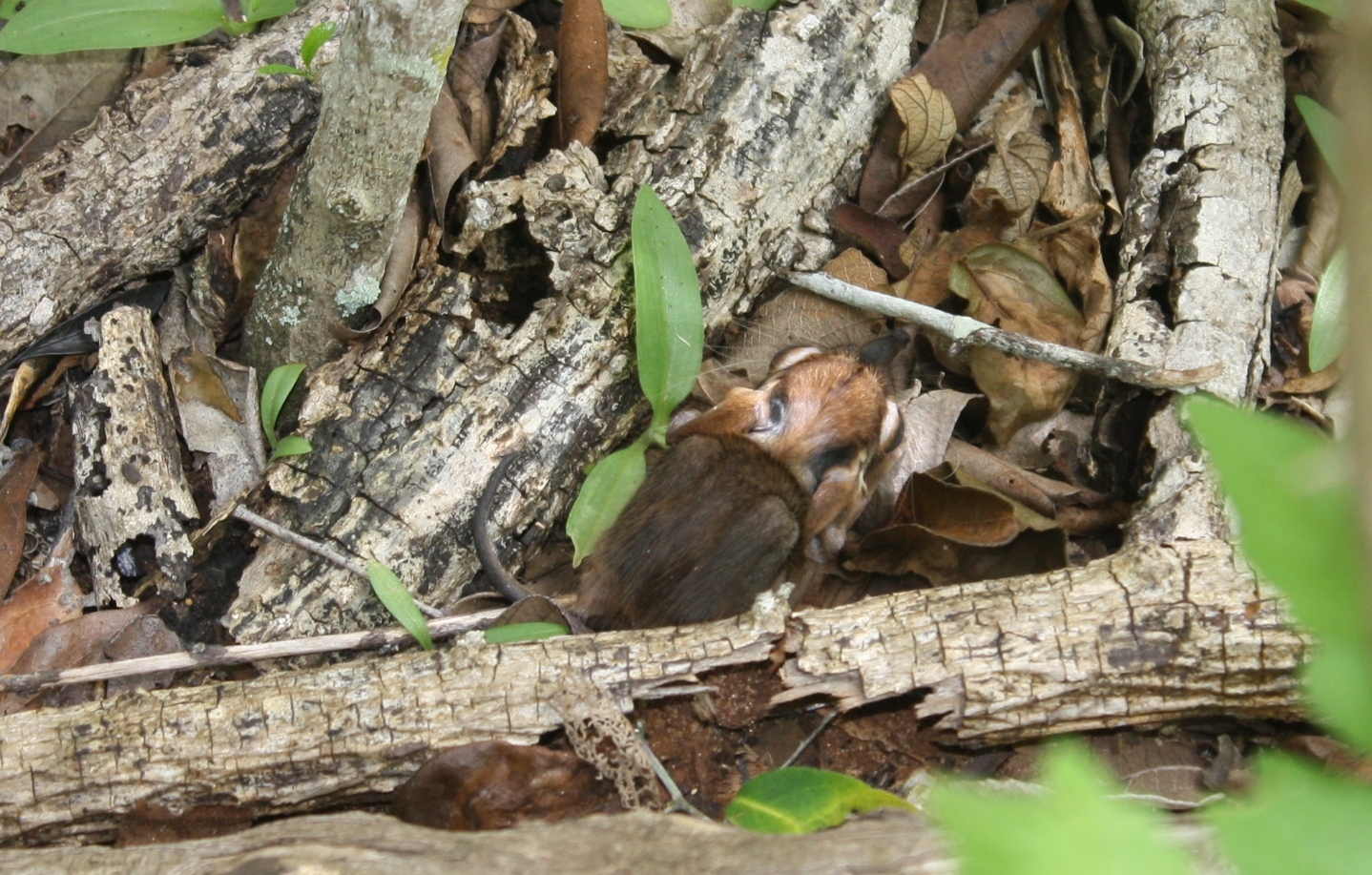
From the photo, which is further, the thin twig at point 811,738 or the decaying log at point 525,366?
the decaying log at point 525,366

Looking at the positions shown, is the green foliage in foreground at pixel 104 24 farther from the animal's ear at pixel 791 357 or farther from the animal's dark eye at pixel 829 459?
the animal's dark eye at pixel 829 459

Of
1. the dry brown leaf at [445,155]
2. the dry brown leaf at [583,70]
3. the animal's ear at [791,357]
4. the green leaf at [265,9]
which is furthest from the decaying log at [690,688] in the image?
the green leaf at [265,9]

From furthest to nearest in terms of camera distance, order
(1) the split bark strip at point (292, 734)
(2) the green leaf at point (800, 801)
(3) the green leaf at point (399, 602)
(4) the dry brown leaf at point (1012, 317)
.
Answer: (4) the dry brown leaf at point (1012, 317) < (3) the green leaf at point (399, 602) < (1) the split bark strip at point (292, 734) < (2) the green leaf at point (800, 801)

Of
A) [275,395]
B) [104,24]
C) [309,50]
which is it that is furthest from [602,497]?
[104,24]

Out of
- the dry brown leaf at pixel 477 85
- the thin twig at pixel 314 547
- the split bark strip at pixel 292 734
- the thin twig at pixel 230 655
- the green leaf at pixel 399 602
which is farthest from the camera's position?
the dry brown leaf at pixel 477 85

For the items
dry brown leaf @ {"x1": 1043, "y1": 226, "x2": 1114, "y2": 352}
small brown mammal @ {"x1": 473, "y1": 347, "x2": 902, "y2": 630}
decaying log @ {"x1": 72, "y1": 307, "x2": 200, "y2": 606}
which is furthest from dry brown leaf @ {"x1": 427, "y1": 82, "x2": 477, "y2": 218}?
dry brown leaf @ {"x1": 1043, "y1": 226, "x2": 1114, "y2": 352}

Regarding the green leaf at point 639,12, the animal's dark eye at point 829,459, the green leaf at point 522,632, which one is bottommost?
the green leaf at point 522,632

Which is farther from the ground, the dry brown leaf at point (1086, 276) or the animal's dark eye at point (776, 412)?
the dry brown leaf at point (1086, 276)

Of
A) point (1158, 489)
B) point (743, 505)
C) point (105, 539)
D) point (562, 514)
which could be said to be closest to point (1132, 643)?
point (1158, 489)

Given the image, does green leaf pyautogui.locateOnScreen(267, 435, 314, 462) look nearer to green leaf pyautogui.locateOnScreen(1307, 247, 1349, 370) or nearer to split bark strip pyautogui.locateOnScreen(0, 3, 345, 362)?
split bark strip pyautogui.locateOnScreen(0, 3, 345, 362)
